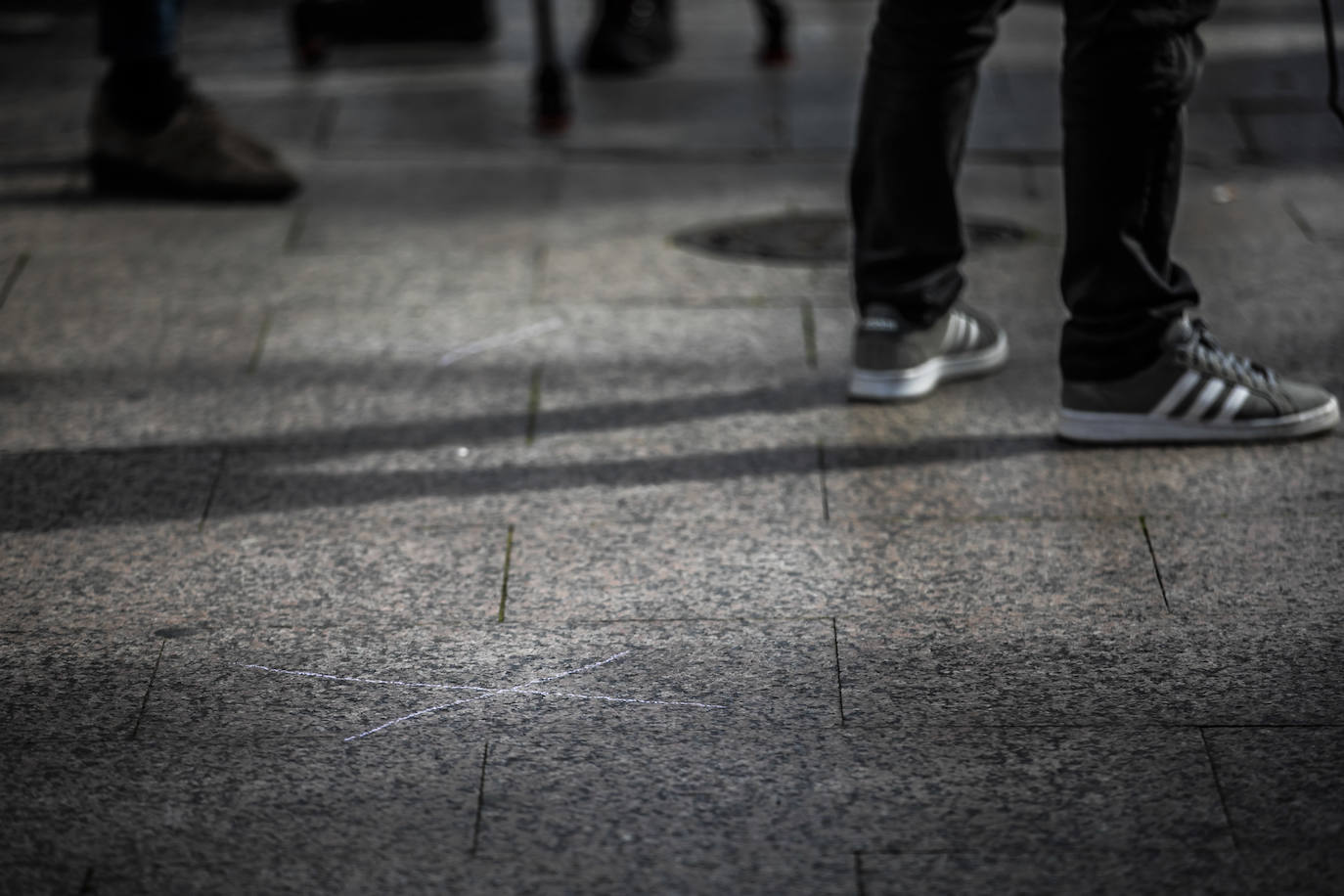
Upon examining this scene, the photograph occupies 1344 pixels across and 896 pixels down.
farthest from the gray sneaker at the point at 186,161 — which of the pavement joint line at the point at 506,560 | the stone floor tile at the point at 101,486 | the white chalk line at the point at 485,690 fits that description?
the white chalk line at the point at 485,690

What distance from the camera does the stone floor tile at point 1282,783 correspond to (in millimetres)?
1577

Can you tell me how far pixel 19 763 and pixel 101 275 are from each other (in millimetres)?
1712

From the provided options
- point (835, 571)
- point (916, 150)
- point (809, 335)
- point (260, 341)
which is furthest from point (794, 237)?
point (835, 571)

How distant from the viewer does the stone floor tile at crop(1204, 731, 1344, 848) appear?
5.17 ft

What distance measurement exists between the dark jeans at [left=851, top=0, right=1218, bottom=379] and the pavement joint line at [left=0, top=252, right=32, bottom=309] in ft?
5.67

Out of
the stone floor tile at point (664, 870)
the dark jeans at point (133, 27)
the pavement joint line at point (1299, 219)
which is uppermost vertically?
the dark jeans at point (133, 27)

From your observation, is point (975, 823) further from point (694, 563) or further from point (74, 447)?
point (74, 447)

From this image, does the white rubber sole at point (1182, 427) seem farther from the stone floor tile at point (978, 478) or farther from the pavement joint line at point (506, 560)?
the pavement joint line at point (506, 560)

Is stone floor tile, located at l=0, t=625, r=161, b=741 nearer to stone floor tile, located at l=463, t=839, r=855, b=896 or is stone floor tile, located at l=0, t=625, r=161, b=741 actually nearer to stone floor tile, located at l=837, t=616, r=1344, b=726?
stone floor tile, located at l=463, t=839, r=855, b=896

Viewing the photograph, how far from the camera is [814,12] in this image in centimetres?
554

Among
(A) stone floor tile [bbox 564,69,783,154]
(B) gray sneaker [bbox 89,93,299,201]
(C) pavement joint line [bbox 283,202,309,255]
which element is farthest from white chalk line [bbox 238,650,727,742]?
(A) stone floor tile [bbox 564,69,783,154]

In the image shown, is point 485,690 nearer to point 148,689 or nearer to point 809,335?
point 148,689

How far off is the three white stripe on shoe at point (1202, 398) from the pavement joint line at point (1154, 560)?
27 centimetres

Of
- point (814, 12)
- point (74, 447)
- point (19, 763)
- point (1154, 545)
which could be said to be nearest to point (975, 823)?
point (1154, 545)
